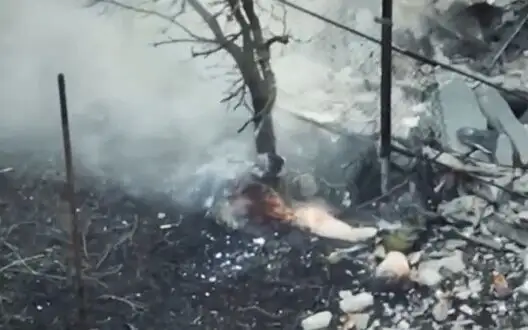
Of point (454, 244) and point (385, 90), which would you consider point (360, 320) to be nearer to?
point (454, 244)

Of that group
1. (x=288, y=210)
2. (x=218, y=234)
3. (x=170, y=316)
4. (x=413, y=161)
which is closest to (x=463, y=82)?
(x=413, y=161)

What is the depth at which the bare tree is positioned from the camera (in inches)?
88.5

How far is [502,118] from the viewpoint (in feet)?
7.89

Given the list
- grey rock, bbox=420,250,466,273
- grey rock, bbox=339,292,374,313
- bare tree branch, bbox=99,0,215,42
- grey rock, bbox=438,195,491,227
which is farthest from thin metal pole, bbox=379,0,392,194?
bare tree branch, bbox=99,0,215,42

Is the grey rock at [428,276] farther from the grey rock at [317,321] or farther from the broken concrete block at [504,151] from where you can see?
the broken concrete block at [504,151]

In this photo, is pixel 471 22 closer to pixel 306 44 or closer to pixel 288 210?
pixel 306 44

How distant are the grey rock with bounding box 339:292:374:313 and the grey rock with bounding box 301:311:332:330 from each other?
44 mm

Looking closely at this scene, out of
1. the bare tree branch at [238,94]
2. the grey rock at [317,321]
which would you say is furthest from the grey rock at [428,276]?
the bare tree branch at [238,94]

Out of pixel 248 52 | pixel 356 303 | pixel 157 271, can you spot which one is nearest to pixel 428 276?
pixel 356 303

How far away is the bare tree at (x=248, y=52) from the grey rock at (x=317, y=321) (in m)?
0.57

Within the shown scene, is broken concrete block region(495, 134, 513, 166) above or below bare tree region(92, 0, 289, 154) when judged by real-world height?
below

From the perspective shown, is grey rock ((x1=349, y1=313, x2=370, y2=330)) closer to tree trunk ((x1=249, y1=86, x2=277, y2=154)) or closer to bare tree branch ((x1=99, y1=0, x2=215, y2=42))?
tree trunk ((x1=249, y1=86, x2=277, y2=154))

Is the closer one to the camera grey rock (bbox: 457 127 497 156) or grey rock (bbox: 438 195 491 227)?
grey rock (bbox: 438 195 491 227)

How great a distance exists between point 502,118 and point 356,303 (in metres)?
0.77
